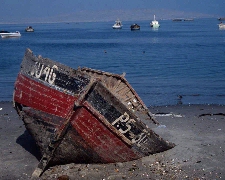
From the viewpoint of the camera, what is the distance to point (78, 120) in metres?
9.13

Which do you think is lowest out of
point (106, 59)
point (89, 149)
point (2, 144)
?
point (106, 59)

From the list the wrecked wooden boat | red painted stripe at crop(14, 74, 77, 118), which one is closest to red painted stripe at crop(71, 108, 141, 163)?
the wrecked wooden boat

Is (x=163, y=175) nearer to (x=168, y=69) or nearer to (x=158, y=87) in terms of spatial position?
(x=158, y=87)

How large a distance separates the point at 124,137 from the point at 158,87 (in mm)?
16418

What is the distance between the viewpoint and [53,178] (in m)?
9.40

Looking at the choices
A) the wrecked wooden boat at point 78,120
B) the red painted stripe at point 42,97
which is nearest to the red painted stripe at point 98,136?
the wrecked wooden boat at point 78,120

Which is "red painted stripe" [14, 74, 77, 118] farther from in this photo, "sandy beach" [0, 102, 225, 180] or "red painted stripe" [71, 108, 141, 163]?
"sandy beach" [0, 102, 225, 180]

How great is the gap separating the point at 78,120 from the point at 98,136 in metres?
0.64

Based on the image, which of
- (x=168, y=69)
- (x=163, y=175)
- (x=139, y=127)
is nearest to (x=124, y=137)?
(x=139, y=127)

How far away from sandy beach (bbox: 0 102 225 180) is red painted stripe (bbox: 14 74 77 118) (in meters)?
1.62

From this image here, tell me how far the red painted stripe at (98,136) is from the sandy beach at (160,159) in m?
0.47

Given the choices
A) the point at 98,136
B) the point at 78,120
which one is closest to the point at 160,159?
the point at 98,136

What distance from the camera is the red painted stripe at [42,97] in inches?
366

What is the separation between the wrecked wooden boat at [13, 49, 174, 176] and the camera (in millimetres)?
9070
